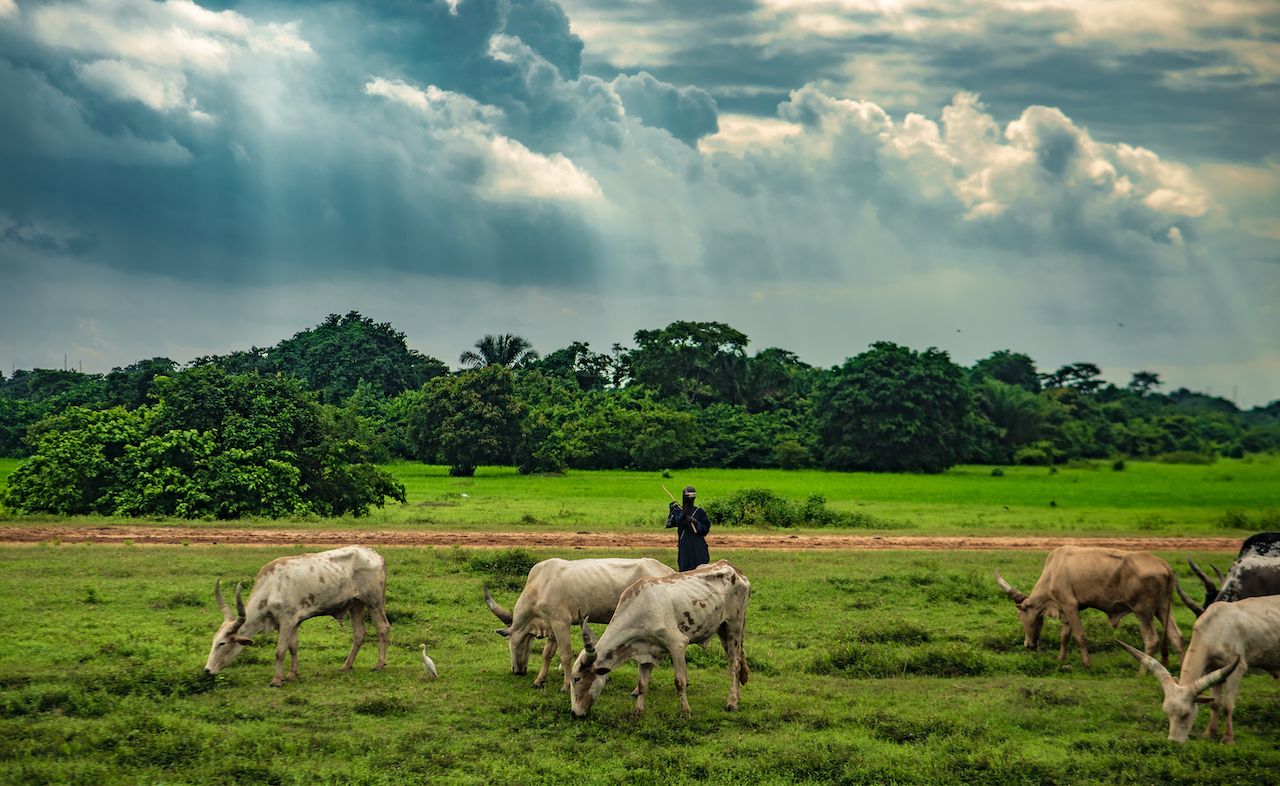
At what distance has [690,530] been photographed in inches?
583

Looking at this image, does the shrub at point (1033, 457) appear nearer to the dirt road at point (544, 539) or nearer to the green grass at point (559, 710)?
the dirt road at point (544, 539)

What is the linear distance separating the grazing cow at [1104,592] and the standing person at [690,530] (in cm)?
458

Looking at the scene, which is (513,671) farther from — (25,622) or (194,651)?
(25,622)

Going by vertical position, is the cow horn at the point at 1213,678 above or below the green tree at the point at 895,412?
below

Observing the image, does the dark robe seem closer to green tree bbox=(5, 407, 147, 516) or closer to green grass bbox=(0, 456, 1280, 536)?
green grass bbox=(0, 456, 1280, 536)

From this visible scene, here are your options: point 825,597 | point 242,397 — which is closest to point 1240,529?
point 825,597

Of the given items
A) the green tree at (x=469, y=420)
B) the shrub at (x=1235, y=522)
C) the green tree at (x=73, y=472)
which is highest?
the green tree at (x=469, y=420)

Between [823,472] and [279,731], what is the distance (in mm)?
57843

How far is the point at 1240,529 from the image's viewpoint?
113ft

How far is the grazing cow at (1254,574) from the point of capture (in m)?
14.1

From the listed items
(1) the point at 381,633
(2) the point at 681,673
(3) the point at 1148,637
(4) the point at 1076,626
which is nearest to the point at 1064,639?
(4) the point at 1076,626

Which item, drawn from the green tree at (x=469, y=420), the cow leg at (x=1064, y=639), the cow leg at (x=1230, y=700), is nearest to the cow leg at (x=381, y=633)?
the cow leg at (x=1064, y=639)

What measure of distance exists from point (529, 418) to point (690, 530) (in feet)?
148

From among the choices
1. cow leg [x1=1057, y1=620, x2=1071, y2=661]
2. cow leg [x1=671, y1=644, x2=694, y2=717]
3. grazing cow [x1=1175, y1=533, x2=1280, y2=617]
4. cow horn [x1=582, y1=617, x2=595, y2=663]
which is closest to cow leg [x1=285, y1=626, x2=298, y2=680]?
cow horn [x1=582, y1=617, x2=595, y2=663]
